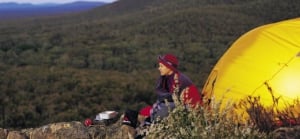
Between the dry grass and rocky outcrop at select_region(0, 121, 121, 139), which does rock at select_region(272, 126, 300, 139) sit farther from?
rocky outcrop at select_region(0, 121, 121, 139)

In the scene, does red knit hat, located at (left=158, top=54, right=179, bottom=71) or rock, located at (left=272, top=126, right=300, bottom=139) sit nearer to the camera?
rock, located at (left=272, top=126, right=300, bottom=139)

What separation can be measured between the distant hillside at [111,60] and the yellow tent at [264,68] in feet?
32.0

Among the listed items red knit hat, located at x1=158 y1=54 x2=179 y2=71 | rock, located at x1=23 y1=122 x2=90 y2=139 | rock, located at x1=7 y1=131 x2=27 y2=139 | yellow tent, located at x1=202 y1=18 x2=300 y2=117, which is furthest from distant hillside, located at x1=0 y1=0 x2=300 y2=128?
red knit hat, located at x1=158 y1=54 x2=179 y2=71

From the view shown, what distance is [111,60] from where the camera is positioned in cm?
3216

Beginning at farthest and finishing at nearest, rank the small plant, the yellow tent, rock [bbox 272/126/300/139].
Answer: the yellow tent → rock [bbox 272/126/300/139] → the small plant

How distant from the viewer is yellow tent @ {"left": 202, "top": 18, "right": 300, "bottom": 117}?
330 inches

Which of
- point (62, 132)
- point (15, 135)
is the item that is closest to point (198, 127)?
point (62, 132)

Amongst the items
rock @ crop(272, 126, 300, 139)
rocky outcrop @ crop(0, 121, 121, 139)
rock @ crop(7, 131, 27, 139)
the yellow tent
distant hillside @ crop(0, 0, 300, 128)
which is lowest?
distant hillside @ crop(0, 0, 300, 128)

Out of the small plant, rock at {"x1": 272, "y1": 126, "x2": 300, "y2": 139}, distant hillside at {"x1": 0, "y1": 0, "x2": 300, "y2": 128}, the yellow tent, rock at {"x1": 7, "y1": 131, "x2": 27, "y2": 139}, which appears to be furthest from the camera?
distant hillside at {"x1": 0, "y1": 0, "x2": 300, "y2": 128}

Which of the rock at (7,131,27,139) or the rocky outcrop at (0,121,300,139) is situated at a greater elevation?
the rocky outcrop at (0,121,300,139)

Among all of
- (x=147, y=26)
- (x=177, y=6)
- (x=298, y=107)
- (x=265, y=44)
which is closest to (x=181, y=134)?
(x=298, y=107)

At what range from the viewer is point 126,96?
2231cm

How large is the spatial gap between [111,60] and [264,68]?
78.1ft

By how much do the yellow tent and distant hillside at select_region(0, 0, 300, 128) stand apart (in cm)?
976
